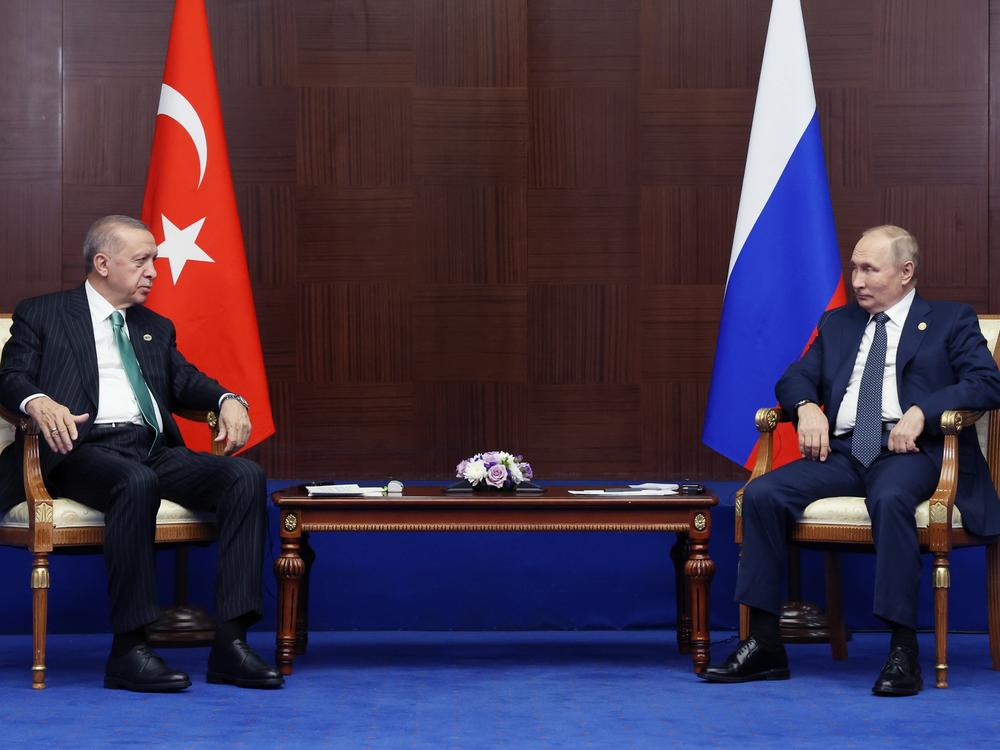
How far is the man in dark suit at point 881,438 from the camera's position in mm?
3562

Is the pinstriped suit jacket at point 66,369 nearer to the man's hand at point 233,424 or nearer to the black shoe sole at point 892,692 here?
the man's hand at point 233,424

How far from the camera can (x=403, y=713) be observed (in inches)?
129

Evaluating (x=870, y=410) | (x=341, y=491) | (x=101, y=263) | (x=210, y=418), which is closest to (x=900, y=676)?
(x=870, y=410)

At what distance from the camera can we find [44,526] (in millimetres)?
3615

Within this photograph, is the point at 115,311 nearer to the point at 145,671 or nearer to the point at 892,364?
the point at 145,671

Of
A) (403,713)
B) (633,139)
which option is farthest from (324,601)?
(633,139)

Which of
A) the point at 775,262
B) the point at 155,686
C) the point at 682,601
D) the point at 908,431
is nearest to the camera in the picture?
the point at 155,686

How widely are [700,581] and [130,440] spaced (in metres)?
1.69

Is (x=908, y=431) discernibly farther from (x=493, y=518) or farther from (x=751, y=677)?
(x=493, y=518)

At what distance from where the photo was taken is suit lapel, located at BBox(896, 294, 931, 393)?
3920 mm

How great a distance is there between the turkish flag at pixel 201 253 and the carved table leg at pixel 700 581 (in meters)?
1.68

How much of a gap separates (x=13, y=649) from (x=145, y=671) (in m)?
0.97

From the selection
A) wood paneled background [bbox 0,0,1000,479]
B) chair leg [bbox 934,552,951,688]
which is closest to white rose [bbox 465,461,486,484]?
chair leg [bbox 934,552,951,688]

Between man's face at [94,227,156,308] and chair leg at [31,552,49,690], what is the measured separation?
84 centimetres
